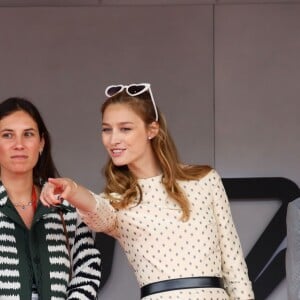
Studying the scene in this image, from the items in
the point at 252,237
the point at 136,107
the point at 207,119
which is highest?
the point at 136,107

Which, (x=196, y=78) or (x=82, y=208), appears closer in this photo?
(x=82, y=208)

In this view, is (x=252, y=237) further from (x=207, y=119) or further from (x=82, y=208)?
(x=82, y=208)

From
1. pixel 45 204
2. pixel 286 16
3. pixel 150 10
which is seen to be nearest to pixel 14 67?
pixel 150 10

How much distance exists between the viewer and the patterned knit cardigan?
438 cm

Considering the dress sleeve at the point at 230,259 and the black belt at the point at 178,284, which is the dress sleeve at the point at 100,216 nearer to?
the black belt at the point at 178,284

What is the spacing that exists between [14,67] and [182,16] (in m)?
1.09

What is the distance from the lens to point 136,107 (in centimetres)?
474

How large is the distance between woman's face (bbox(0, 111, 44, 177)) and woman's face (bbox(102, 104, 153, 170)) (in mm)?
286

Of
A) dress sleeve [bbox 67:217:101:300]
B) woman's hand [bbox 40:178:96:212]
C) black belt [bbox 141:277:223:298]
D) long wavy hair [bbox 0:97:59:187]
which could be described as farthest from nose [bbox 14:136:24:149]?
black belt [bbox 141:277:223:298]

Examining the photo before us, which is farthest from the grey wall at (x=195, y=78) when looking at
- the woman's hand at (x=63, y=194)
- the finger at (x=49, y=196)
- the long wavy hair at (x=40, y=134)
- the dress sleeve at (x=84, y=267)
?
the finger at (x=49, y=196)

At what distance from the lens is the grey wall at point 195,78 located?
7.10m

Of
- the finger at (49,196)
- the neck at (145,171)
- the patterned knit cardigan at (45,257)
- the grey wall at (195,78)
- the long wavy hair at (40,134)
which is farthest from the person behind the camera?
the grey wall at (195,78)

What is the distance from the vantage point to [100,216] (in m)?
4.48

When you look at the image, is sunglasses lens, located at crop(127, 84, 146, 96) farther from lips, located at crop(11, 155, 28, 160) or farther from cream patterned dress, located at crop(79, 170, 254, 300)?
lips, located at crop(11, 155, 28, 160)
